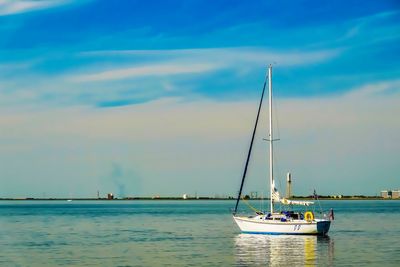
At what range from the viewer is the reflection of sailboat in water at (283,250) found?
51.2 m

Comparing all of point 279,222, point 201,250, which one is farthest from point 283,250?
point 279,222

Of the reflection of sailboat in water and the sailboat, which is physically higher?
the sailboat

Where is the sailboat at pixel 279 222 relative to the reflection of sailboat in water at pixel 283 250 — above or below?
above

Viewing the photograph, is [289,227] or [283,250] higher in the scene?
[289,227]

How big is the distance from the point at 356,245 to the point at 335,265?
17.8m

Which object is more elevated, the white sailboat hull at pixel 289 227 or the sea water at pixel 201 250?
the white sailboat hull at pixel 289 227

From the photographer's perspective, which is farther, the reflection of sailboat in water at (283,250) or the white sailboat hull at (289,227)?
the white sailboat hull at (289,227)

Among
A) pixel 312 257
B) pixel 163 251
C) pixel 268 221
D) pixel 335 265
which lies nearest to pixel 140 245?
pixel 163 251

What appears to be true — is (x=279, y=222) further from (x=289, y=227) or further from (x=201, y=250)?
(x=201, y=250)

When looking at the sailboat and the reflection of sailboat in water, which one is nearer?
the reflection of sailboat in water

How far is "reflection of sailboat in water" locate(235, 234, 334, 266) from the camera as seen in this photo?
2018 inches

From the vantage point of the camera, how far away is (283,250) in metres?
59.5

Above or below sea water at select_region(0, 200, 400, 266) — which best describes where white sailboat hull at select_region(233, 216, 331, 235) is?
above

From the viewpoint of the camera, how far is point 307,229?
7162cm
